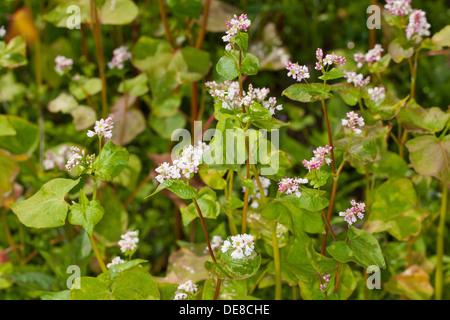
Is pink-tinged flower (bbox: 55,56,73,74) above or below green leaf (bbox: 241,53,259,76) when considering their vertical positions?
above

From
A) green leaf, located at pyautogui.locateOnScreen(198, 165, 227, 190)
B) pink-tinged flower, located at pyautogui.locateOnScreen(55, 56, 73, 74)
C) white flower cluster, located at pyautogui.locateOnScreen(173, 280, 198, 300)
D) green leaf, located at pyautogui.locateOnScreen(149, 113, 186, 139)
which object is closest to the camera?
white flower cluster, located at pyautogui.locateOnScreen(173, 280, 198, 300)

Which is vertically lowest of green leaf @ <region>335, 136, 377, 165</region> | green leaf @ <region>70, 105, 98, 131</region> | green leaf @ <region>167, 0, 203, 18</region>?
green leaf @ <region>335, 136, 377, 165</region>

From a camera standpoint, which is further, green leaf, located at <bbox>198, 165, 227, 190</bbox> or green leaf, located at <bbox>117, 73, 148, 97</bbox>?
green leaf, located at <bbox>117, 73, 148, 97</bbox>

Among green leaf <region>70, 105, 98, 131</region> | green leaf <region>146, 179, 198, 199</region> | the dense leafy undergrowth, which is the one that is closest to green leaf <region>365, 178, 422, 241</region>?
the dense leafy undergrowth

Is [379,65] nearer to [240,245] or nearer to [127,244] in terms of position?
[240,245]

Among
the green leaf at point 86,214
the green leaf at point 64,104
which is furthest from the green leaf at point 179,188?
the green leaf at point 64,104

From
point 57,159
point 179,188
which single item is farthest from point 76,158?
point 57,159

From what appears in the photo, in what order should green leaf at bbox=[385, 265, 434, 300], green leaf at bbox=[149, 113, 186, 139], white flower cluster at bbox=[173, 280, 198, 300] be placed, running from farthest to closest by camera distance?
green leaf at bbox=[149, 113, 186, 139], green leaf at bbox=[385, 265, 434, 300], white flower cluster at bbox=[173, 280, 198, 300]

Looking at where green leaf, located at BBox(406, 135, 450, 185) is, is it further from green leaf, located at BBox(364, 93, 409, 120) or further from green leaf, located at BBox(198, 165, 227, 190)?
green leaf, located at BBox(198, 165, 227, 190)
